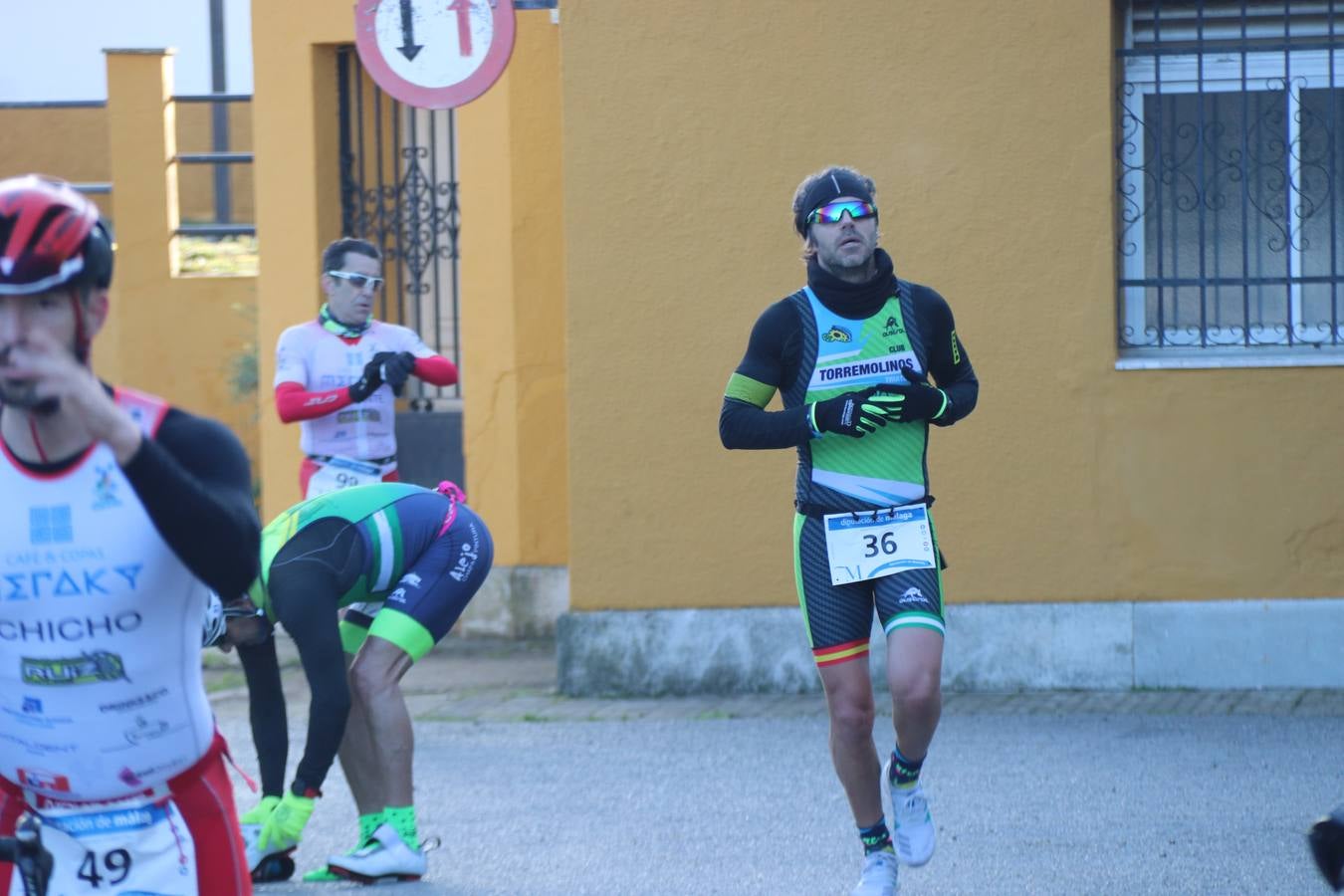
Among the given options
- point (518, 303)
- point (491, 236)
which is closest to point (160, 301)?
point (491, 236)

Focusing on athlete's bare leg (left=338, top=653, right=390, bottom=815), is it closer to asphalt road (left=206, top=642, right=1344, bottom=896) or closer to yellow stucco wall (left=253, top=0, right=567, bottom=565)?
asphalt road (left=206, top=642, right=1344, bottom=896)

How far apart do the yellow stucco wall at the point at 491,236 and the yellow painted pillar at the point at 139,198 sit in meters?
3.24

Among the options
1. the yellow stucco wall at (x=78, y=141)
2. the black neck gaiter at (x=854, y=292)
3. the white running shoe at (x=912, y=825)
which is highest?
the yellow stucco wall at (x=78, y=141)

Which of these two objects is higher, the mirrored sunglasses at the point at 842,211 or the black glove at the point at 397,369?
the mirrored sunglasses at the point at 842,211

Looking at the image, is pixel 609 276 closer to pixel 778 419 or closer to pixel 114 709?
pixel 778 419

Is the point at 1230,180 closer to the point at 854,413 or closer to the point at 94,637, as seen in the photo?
the point at 854,413

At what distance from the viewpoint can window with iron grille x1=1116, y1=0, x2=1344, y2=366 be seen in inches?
338

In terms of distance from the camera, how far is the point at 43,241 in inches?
98.6

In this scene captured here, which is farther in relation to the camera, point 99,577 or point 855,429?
point 855,429

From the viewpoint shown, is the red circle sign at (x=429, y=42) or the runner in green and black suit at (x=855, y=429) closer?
the runner in green and black suit at (x=855, y=429)

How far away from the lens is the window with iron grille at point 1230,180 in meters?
8.59

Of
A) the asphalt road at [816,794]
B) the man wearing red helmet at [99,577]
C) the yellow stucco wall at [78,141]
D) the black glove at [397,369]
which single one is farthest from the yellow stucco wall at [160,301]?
the man wearing red helmet at [99,577]

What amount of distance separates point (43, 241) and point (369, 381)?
5.17m

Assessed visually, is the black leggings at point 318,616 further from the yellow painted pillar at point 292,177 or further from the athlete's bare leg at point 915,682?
the yellow painted pillar at point 292,177
